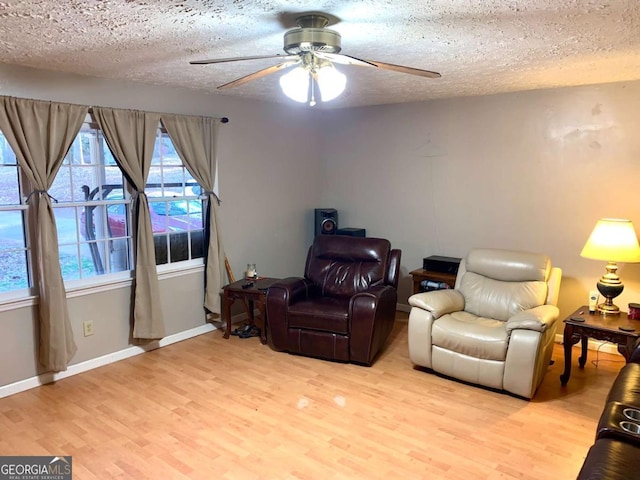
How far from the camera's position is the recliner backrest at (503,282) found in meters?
3.61

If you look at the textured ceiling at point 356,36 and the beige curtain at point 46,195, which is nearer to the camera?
the textured ceiling at point 356,36

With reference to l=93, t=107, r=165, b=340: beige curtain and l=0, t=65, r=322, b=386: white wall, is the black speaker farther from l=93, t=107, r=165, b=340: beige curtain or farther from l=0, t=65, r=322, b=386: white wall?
l=93, t=107, r=165, b=340: beige curtain

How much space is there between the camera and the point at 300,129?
5387 mm

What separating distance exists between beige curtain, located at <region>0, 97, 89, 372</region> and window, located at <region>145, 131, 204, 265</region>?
0.84 m

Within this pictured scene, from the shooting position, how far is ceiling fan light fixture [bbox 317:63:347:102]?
2367 millimetres

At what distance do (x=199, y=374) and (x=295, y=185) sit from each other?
2.53 metres

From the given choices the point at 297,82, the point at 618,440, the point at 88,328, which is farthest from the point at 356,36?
the point at 88,328

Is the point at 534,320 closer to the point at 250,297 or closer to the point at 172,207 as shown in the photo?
the point at 250,297

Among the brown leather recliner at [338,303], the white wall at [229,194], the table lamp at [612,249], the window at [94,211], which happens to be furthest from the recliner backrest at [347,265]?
the table lamp at [612,249]

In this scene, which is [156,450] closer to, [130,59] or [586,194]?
[130,59]

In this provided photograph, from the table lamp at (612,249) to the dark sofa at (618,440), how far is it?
119cm

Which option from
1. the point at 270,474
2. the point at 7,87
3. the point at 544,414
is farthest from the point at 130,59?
the point at 544,414

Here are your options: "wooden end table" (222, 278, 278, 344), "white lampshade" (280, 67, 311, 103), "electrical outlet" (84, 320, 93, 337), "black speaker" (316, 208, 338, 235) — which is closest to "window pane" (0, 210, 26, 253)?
"electrical outlet" (84, 320, 93, 337)

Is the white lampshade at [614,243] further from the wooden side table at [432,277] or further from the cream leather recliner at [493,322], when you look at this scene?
the wooden side table at [432,277]
